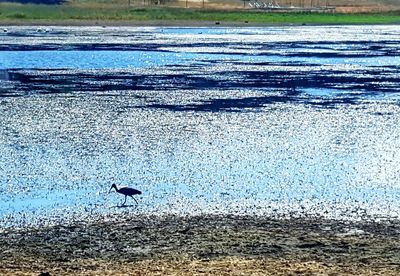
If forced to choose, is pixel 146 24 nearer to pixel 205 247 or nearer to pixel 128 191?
pixel 128 191

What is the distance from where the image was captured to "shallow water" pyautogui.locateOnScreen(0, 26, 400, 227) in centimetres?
1398

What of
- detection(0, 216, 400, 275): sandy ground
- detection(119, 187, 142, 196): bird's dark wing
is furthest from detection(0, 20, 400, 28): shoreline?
detection(0, 216, 400, 275): sandy ground

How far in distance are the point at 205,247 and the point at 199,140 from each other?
28.5 feet

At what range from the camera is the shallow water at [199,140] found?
45.9 feet

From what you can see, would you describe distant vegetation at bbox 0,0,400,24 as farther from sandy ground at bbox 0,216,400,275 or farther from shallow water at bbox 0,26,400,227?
sandy ground at bbox 0,216,400,275

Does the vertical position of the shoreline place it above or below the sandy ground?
below

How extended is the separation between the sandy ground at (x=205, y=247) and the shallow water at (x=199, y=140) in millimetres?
698

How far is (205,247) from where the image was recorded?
11.0 metres

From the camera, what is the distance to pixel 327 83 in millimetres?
33031

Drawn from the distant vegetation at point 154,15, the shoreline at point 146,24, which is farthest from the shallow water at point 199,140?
the distant vegetation at point 154,15

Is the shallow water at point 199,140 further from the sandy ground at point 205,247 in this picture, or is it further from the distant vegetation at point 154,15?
the distant vegetation at point 154,15

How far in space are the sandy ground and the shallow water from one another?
2.29 ft

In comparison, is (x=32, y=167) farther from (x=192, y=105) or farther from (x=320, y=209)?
(x=192, y=105)

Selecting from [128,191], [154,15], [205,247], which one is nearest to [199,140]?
[128,191]
